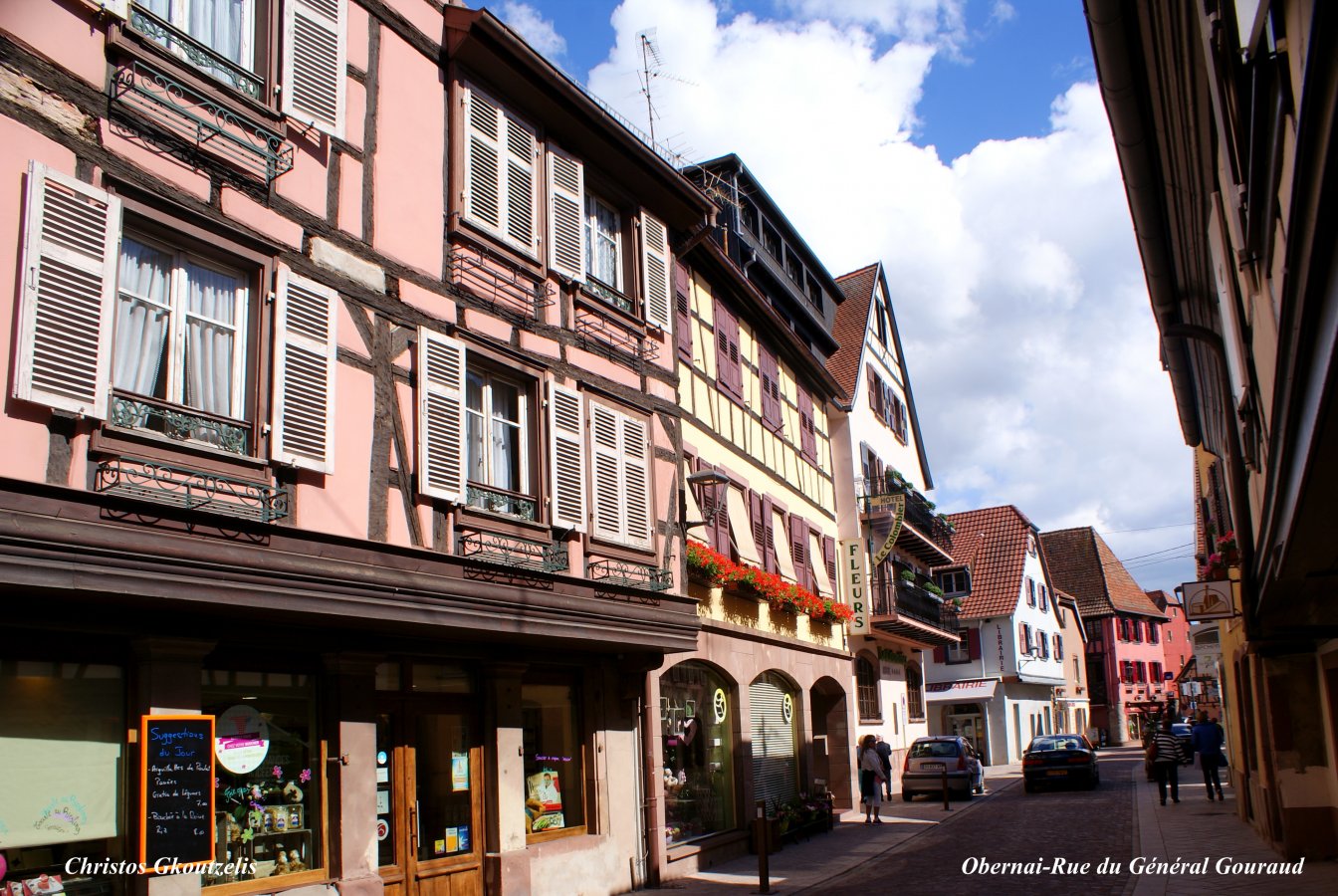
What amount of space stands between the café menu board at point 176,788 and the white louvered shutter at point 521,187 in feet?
20.5

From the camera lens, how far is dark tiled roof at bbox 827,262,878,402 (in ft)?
97.2

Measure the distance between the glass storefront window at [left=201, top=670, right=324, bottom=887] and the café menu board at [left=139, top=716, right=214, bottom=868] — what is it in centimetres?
47

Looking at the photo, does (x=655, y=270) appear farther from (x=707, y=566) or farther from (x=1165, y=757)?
(x=1165, y=757)

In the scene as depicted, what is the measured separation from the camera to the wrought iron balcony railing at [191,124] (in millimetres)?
8266

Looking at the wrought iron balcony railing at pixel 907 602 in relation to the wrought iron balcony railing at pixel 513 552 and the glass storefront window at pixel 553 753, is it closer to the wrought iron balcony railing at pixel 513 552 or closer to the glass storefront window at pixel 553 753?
the glass storefront window at pixel 553 753

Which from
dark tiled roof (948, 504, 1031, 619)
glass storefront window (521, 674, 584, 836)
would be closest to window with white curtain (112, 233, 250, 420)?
glass storefront window (521, 674, 584, 836)

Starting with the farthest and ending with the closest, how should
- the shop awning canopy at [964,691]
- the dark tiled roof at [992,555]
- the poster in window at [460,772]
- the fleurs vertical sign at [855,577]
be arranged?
the dark tiled roof at [992,555] → the shop awning canopy at [964,691] → the fleurs vertical sign at [855,577] → the poster in window at [460,772]

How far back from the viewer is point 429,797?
11.2m

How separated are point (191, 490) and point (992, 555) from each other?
43554 millimetres

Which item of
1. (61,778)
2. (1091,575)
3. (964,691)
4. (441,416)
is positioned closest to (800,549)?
(441,416)

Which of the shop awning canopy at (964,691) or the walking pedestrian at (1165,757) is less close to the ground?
the shop awning canopy at (964,691)

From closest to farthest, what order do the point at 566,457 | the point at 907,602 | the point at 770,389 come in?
the point at 566,457
the point at 770,389
the point at 907,602

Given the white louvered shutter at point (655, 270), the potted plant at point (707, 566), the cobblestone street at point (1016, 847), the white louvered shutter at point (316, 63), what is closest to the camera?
the white louvered shutter at point (316, 63)

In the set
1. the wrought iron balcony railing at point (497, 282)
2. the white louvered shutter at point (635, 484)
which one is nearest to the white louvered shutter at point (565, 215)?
the wrought iron balcony railing at point (497, 282)
